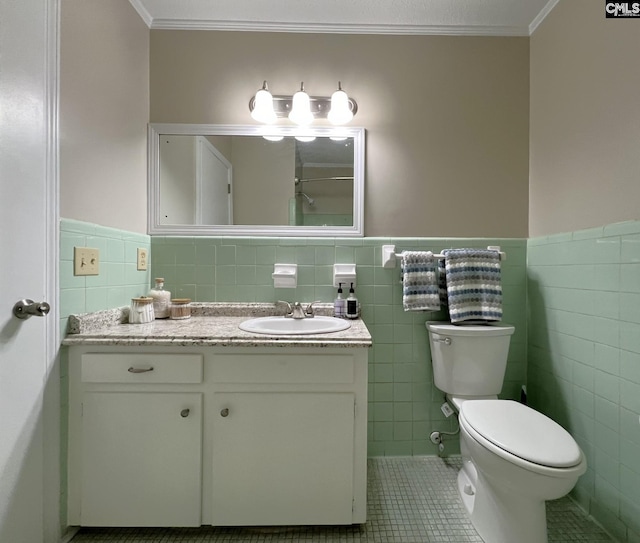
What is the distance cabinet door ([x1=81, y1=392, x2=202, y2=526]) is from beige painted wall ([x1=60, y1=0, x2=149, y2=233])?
77 centimetres

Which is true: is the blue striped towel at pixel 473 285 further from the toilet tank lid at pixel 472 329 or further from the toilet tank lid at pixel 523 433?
the toilet tank lid at pixel 523 433

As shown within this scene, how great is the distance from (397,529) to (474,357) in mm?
798

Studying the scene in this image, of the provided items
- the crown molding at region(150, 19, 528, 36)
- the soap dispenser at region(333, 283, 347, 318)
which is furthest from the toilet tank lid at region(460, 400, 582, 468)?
the crown molding at region(150, 19, 528, 36)

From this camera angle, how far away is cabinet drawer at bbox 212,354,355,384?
1.18 m

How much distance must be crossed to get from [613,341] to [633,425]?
30cm

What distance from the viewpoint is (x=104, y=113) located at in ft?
4.52

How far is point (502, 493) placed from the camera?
1.16 m

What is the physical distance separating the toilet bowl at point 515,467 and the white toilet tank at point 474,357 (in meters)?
0.19

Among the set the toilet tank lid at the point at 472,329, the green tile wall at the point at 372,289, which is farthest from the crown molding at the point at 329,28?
the toilet tank lid at the point at 472,329

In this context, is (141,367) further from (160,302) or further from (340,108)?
(340,108)

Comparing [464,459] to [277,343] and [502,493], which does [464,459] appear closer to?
[502,493]

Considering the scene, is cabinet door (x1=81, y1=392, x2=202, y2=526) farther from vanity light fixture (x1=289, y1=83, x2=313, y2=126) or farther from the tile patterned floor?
vanity light fixture (x1=289, y1=83, x2=313, y2=126)

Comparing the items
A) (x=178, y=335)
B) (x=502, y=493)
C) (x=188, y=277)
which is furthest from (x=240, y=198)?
(x=502, y=493)

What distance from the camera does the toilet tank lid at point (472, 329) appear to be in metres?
1.52
